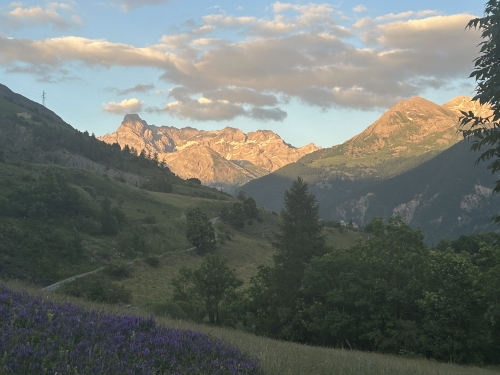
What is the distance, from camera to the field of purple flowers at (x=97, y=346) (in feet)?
18.2

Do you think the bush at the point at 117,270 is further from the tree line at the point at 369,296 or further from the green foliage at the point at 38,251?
the tree line at the point at 369,296

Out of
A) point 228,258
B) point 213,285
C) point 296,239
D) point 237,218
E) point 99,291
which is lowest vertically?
point 228,258

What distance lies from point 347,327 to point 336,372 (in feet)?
91.0

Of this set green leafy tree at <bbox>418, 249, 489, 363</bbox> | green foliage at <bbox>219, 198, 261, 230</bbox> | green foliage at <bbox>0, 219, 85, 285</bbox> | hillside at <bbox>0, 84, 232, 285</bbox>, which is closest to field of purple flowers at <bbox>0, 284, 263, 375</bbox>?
green leafy tree at <bbox>418, 249, 489, 363</bbox>

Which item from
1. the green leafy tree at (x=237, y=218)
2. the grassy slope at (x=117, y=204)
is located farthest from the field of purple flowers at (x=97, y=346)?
the green leafy tree at (x=237, y=218)

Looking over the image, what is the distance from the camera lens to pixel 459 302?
30.5 metres

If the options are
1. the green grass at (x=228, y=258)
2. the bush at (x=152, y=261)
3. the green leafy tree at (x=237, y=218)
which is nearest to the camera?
the green grass at (x=228, y=258)

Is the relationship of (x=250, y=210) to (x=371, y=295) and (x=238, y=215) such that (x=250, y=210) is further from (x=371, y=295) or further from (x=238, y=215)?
(x=371, y=295)

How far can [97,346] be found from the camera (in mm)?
6250

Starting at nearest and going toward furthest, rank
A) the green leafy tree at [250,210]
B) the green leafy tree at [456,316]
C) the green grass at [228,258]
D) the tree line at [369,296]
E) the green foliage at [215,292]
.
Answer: the green leafy tree at [456,316], the tree line at [369,296], the green foliage at [215,292], the green grass at [228,258], the green leafy tree at [250,210]

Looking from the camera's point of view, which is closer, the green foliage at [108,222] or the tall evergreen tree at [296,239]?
the tall evergreen tree at [296,239]

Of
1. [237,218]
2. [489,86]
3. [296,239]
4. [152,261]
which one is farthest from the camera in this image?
[237,218]

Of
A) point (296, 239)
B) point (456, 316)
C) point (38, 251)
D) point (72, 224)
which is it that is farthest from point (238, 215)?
point (456, 316)

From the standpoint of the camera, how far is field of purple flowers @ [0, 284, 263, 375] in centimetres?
554
